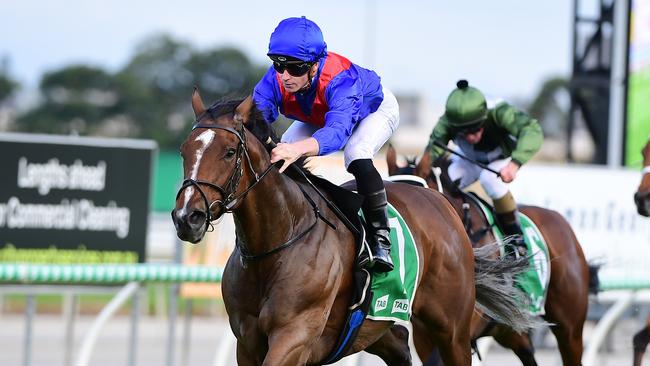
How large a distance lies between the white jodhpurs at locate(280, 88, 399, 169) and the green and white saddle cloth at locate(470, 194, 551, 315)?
1.31 m

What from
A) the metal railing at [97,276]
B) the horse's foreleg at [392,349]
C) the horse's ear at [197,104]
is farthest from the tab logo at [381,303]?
the metal railing at [97,276]

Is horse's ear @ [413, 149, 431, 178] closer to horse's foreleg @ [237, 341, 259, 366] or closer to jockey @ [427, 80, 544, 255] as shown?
jockey @ [427, 80, 544, 255]

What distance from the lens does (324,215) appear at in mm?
4465

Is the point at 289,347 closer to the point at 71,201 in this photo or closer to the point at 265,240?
the point at 265,240

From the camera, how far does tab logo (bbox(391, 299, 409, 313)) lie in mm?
4668

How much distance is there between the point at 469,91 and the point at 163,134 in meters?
40.5

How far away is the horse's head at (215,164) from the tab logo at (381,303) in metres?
0.85

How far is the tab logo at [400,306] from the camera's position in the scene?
4.67 metres

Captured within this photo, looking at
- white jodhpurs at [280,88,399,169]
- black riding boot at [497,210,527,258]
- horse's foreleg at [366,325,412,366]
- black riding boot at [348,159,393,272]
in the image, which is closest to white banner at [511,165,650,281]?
black riding boot at [497,210,527,258]

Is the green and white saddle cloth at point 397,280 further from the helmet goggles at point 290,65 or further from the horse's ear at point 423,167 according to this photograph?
the horse's ear at point 423,167

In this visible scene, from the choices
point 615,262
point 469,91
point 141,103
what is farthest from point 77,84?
point 469,91

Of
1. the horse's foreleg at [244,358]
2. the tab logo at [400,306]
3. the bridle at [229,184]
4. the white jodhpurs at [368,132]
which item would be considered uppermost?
the white jodhpurs at [368,132]

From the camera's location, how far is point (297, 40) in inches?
165

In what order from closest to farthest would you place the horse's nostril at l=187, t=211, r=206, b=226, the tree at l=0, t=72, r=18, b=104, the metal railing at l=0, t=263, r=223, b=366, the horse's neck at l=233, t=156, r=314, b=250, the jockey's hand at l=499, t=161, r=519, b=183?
the horse's nostril at l=187, t=211, r=206, b=226
the horse's neck at l=233, t=156, r=314, b=250
the metal railing at l=0, t=263, r=223, b=366
the jockey's hand at l=499, t=161, r=519, b=183
the tree at l=0, t=72, r=18, b=104
